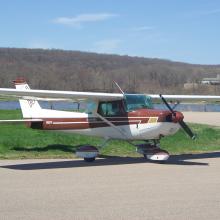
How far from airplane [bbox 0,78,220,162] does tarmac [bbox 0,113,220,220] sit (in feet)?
2.68

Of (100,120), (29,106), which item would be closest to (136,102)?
(100,120)

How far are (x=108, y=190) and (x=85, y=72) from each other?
10433cm

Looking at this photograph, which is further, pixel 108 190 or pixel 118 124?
pixel 118 124

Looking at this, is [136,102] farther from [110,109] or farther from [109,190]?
[109,190]

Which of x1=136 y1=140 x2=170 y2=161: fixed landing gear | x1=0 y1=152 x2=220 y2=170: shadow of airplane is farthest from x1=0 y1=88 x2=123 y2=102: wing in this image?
x1=0 y1=152 x2=220 y2=170: shadow of airplane

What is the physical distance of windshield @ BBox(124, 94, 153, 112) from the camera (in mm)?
15027

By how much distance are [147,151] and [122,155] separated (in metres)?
1.97

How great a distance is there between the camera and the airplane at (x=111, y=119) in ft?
46.7

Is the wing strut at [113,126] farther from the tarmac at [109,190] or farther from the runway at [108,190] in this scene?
the runway at [108,190]

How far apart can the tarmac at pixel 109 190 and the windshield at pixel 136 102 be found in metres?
1.64

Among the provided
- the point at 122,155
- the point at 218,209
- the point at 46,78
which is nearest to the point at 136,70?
the point at 46,78

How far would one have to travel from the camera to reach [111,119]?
15.3 meters

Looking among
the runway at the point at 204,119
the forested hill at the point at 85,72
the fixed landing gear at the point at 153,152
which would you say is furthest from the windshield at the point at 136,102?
the forested hill at the point at 85,72

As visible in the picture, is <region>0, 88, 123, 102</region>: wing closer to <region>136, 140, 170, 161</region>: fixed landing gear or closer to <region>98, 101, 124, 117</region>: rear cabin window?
<region>98, 101, 124, 117</region>: rear cabin window
